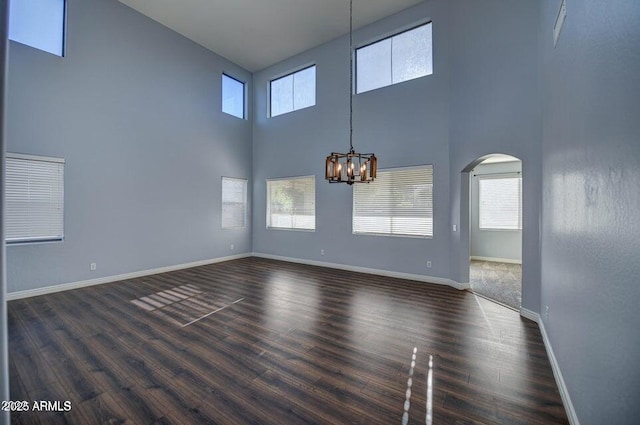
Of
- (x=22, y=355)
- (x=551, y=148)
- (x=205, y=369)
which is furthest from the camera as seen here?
(x=551, y=148)

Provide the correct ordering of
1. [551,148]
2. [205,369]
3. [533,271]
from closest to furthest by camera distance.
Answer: [205,369] → [551,148] → [533,271]

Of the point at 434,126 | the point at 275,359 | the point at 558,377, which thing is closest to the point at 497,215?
the point at 434,126

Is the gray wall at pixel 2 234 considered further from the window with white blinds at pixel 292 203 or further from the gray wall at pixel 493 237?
the gray wall at pixel 493 237

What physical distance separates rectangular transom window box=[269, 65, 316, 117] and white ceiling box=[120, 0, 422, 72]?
624 millimetres

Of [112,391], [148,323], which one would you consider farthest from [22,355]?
[112,391]

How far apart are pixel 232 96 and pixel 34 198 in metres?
5.06

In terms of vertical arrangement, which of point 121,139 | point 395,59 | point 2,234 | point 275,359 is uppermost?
point 395,59

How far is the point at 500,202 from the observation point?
770 centimetres

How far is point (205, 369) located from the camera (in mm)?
2424

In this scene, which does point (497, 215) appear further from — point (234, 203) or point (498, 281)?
point (234, 203)

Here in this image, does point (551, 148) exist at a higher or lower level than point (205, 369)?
higher

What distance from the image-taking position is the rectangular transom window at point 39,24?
4289 mm

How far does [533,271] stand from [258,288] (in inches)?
165

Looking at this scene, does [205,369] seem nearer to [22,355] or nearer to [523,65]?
[22,355]
